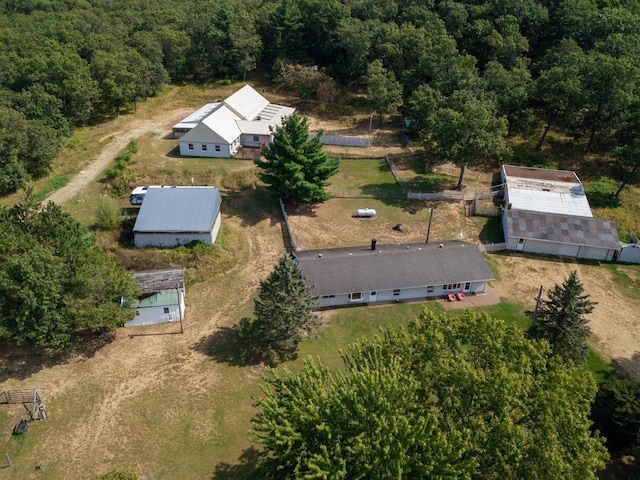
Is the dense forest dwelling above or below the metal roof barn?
above

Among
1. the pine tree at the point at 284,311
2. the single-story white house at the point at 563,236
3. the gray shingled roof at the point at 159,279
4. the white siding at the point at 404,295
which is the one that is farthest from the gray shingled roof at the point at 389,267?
the gray shingled roof at the point at 159,279

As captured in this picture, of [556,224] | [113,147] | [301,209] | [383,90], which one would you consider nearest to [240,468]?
[301,209]

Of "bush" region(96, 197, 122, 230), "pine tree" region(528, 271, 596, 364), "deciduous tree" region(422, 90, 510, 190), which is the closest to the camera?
"pine tree" region(528, 271, 596, 364)

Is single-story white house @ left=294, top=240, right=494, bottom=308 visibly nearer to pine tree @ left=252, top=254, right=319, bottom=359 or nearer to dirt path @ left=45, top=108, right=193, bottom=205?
pine tree @ left=252, top=254, right=319, bottom=359

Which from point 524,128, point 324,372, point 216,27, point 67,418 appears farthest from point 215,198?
point 216,27

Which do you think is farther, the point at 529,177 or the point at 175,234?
the point at 529,177

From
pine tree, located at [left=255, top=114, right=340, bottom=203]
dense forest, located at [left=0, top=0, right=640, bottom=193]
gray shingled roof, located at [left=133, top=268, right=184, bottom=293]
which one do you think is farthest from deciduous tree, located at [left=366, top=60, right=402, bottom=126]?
gray shingled roof, located at [left=133, top=268, right=184, bottom=293]

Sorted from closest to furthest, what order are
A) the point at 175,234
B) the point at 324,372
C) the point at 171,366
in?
1. the point at 324,372
2. the point at 171,366
3. the point at 175,234

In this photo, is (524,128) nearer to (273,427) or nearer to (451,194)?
(451,194)
